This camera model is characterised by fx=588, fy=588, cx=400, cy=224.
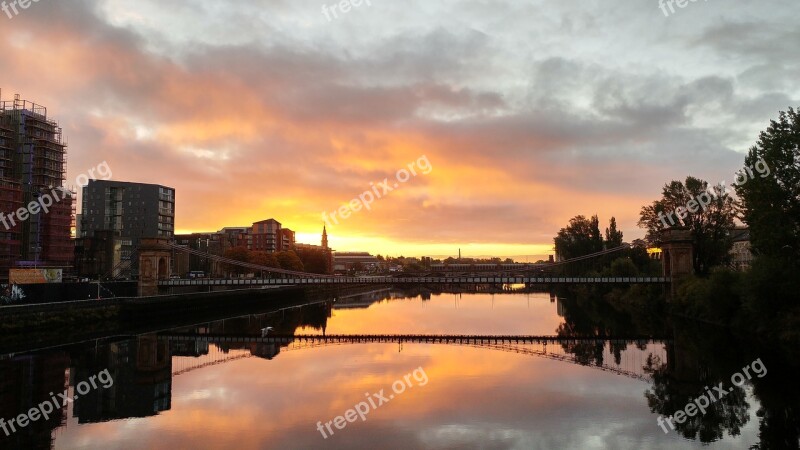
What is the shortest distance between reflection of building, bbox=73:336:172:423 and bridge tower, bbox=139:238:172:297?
17.7 meters

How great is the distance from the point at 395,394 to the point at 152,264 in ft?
123

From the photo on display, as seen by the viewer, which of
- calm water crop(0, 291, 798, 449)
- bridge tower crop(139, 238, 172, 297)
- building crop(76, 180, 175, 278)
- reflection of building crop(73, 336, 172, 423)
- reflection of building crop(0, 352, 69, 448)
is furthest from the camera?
building crop(76, 180, 175, 278)

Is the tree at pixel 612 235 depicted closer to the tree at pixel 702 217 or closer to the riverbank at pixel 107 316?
the tree at pixel 702 217

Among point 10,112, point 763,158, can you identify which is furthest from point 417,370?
point 10,112

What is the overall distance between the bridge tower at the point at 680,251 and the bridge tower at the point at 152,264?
42.1 m

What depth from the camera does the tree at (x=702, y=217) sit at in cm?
4588

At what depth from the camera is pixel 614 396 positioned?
2058cm

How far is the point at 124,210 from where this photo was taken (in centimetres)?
7631

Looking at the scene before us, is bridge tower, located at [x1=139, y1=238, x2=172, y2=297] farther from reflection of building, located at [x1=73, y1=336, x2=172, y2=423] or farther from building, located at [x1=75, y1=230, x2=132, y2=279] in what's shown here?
building, located at [x1=75, y1=230, x2=132, y2=279]

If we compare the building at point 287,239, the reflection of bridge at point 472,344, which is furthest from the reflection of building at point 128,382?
the building at point 287,239

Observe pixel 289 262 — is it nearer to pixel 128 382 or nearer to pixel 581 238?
pixel 581 238

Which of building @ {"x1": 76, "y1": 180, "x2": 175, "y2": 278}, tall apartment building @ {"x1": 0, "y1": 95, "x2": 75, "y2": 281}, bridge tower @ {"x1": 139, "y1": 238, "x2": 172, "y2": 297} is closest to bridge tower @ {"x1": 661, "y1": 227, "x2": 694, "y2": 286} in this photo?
bridge tower @ {"x1": 139, "y1": 238, "x2": 172, "y2": 297}

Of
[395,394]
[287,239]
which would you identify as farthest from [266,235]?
[395,394]

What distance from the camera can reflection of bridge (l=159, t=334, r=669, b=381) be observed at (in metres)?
27.7
